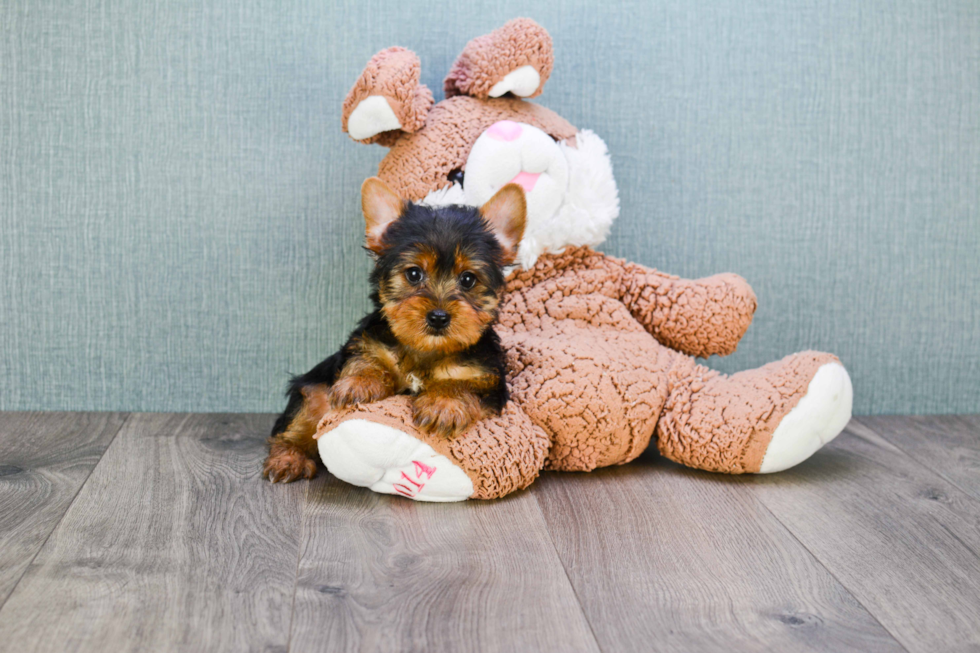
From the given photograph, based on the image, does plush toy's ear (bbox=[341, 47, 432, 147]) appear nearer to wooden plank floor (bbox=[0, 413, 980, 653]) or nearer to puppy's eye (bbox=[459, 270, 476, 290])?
puppy's eye (bbox=[459, 270, 476, 290])

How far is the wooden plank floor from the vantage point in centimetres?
138

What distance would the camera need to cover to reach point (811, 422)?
6.86ft

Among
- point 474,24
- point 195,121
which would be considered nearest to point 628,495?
point 474,24

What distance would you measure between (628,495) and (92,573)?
1149 millimetres

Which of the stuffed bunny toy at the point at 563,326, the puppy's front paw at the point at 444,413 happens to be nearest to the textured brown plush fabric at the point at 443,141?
the stuffed bunny toy at the point at 563,326

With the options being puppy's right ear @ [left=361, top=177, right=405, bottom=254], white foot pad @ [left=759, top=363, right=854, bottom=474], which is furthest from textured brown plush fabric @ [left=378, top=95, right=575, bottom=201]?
white foot pad @ [left=759, top=363, right=854, bottom=474]

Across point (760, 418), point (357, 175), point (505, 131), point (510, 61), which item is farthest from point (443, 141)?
point (760, 418)

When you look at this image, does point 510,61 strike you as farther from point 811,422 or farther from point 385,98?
point 811,422

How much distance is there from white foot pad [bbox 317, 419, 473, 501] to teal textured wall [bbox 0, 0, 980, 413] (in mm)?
827

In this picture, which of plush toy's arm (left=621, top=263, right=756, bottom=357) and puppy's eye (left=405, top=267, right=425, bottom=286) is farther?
plush toy's arm (left=621, top=263, right=756, bottom=357)

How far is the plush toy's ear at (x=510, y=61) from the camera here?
2176mm

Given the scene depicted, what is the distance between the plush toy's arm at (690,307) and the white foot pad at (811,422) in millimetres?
286

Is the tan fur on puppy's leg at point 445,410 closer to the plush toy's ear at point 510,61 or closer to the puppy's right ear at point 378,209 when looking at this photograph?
the puppy's right ear at point 378,209

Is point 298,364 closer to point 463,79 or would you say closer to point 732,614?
point 463,79
